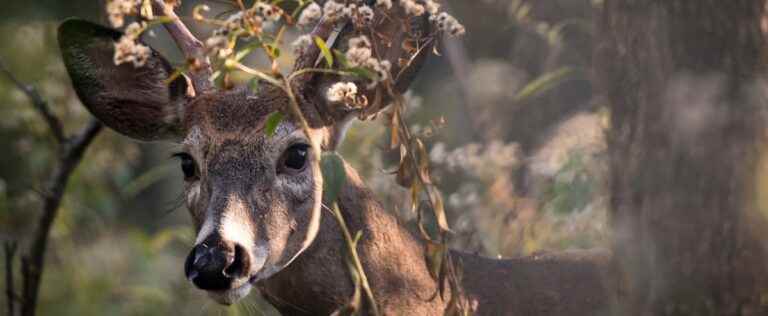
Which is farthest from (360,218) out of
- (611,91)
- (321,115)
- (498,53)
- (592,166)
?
(498,53)

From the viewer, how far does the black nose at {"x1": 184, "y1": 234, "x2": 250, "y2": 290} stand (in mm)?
3504

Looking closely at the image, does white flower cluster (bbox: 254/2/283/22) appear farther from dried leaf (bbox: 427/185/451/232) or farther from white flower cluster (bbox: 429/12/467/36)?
dried leaf (bbox: 427/185/451/232)

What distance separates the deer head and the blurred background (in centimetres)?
113

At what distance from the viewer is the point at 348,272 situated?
398cm

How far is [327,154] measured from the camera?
3.64 metres

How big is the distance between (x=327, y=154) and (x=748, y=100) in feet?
4.10

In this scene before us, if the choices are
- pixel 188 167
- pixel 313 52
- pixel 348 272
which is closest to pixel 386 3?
pixel 313 52

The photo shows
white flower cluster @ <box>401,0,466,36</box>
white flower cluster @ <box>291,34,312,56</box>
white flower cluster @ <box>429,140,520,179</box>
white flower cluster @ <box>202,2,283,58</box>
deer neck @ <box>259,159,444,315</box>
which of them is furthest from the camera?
white flower cluster @ <box>429,140,520,179</box>

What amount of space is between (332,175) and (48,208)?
113 inches

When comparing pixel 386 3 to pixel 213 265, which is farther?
pixel 386 3

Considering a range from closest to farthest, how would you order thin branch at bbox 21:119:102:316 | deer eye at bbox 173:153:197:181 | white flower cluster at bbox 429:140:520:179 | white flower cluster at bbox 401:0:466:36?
white flower cluster at bbox 401:0:466:36, deer eye at bbox 173:153:197:181, thin branch at bbox 21:119:102:316, white flower cluster at bbox 429:140:520:179

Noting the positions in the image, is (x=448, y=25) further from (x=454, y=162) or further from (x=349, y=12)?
(x=454, y=162)

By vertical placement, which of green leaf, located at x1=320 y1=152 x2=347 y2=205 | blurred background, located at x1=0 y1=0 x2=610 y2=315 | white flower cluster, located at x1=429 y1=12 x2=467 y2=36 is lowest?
blurred background, located at x1=0 y1=0 x2=610 y2=315

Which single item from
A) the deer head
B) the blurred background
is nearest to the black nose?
the deer head
